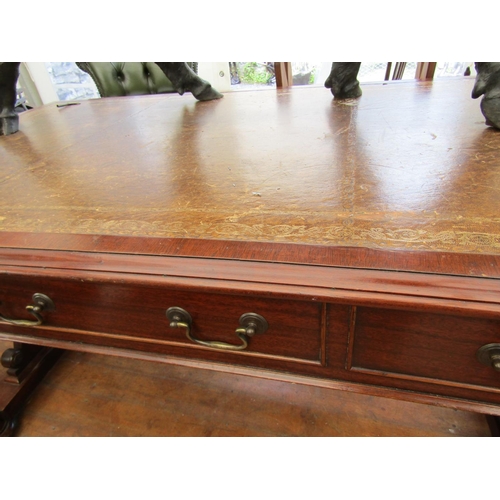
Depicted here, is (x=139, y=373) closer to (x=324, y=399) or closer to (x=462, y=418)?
(x=324, y=399)

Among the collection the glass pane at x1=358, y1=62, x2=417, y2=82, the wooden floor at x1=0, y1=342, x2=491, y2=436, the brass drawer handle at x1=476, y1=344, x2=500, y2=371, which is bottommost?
the wooden floor at x1=0, y1=342, x2=491, y2=436

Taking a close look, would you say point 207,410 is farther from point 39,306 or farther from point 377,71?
point 377,71

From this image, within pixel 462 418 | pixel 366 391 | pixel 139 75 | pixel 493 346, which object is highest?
pixel 139 75

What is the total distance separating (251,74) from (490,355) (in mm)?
1926

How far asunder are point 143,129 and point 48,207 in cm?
36

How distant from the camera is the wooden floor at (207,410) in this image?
2.41ft

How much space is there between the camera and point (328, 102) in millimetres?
845

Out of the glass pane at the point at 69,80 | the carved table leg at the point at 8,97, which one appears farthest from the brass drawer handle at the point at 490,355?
the glass pane at the point at 69,80

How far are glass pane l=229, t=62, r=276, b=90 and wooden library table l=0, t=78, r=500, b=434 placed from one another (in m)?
1.42

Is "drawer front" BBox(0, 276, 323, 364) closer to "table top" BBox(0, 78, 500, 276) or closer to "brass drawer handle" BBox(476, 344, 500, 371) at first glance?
"table top" BBox(0, 78, 500, 276)

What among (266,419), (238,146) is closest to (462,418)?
(266,419)

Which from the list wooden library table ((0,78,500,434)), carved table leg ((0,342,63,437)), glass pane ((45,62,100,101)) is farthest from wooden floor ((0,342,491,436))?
glass pane ((45,62,100,101))

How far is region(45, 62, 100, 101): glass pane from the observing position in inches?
89.7

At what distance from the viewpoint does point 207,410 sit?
31.3 inches
